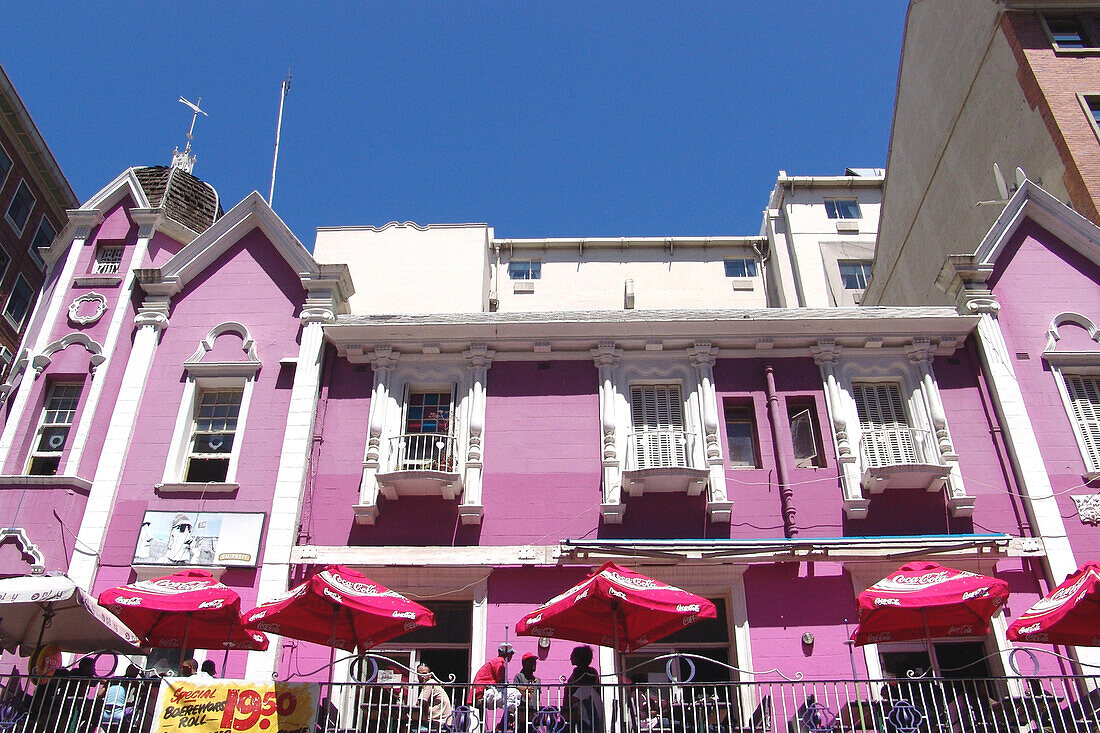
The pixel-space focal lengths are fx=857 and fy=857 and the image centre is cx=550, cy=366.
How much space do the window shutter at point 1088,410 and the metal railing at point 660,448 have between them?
7.02 m

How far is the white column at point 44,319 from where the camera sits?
16.1m

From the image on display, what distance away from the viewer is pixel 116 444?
15.8m

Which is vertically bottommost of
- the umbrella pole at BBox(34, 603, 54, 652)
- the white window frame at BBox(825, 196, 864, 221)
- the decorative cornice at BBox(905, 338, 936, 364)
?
the umbrella pole at BBox(34, 603, 54, 652)

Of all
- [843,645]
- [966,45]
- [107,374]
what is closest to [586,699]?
[843,645]

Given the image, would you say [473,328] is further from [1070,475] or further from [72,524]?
[1070,475]

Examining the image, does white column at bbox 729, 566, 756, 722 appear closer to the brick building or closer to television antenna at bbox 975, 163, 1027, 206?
television antenna at bbox 975, 163, 1027, 206

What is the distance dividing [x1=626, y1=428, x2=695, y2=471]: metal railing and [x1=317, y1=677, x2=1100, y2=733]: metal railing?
401 centimetres

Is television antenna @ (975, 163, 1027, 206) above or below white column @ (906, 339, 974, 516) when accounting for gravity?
above

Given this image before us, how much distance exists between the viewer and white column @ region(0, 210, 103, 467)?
52.9 ft

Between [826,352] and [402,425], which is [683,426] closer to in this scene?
[826,352]

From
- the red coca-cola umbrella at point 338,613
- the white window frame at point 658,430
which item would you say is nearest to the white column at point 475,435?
the white window frame at point 658,430

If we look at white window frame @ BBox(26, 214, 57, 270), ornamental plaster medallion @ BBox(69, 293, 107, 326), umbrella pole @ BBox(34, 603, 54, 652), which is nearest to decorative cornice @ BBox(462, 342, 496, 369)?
ornamental plaster medallion @ BBox(69, 293, 107, 326)

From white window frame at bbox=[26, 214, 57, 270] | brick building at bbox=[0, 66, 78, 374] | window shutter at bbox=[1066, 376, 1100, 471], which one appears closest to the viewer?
window shutter at bbox=[1066, 376, 1100, 471]

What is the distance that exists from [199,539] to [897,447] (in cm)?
1255
